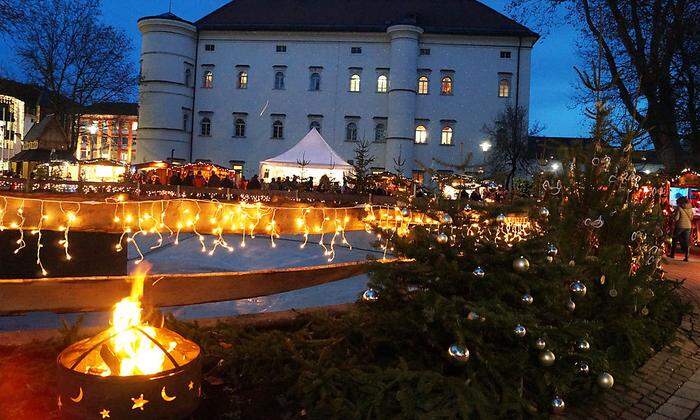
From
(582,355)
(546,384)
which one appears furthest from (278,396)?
(582,355)

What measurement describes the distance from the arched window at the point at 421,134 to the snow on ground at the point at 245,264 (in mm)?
31016

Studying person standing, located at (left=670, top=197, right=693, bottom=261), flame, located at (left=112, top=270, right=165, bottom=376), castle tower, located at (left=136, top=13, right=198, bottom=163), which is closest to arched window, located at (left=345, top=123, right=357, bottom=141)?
castle tower, located at (left=136, top=13, right=198, bottom=163)

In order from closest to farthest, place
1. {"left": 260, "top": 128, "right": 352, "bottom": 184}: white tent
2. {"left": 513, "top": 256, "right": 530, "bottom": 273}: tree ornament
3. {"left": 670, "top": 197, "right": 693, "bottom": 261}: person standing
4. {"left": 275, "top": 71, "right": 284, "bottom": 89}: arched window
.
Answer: {"left": 513, "top": 256, "right": 530, "bottom": 273}: tree ornament, {"left": 670, "top": 197, "right": 693, "bottom": 261}: person standing, {"left": 260, "top": 128, "right": 352, "bottom": 184}: white tent, {"left": 275, "top": 71, "right": 284, "bottom": 89}: arched window

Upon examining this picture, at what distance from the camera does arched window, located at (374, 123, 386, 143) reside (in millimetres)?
45719

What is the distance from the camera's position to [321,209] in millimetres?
9117

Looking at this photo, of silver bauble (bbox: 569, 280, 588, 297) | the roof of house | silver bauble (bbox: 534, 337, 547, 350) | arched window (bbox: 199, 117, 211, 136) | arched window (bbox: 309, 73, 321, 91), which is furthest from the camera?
arched window (bbox: 199, 117, 211, 136)

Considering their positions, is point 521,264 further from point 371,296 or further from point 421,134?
point 421,134

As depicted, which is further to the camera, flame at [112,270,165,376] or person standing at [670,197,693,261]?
person standing at [670,197,693,261]

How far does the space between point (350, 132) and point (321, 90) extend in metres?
4.67

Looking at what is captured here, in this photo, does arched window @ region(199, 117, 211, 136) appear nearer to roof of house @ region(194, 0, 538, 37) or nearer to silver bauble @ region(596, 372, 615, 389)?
roof of house @ region(194, 0, 538, 37)

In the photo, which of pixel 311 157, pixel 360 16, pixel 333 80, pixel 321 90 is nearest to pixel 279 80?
pixel 321 90

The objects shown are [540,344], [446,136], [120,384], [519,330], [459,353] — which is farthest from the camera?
[446,136]

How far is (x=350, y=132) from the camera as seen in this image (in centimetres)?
4647

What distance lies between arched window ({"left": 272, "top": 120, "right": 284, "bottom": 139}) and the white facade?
10.9 inches
